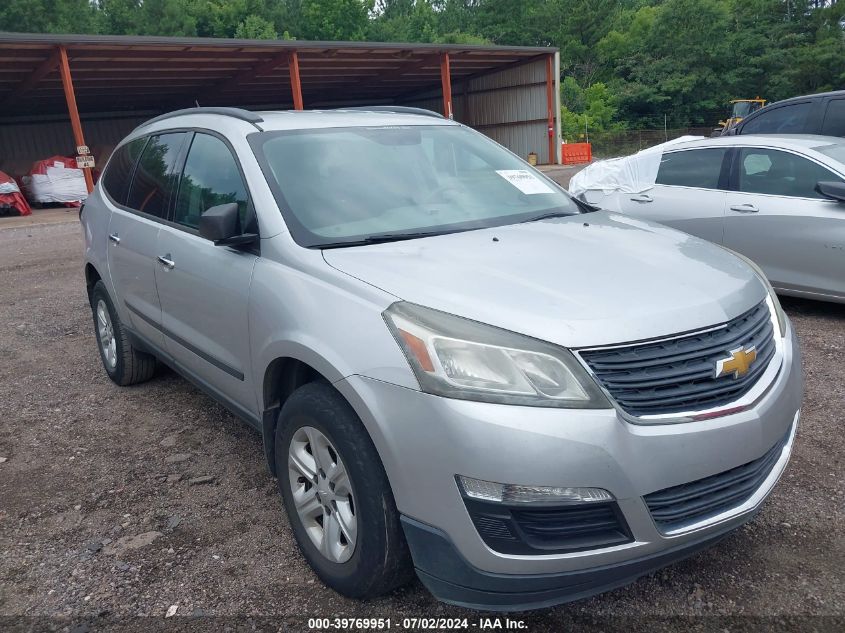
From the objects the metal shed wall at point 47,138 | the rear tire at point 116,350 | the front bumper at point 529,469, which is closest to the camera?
the front bumper at point 529,469

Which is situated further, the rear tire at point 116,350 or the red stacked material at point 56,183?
the red stacked material at point 56,183

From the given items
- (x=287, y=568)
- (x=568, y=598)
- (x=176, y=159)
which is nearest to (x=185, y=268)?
(x=176, y=159)

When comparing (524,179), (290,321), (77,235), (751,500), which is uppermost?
(524,179)

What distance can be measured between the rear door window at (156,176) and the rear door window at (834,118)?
24.5ft

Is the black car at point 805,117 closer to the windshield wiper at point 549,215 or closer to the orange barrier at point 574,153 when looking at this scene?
the windshield wiper at point 549,215

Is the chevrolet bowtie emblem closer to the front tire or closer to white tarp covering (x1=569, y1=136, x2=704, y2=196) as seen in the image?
the front tire

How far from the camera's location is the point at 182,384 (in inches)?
193

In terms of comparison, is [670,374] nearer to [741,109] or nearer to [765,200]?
[765,200]

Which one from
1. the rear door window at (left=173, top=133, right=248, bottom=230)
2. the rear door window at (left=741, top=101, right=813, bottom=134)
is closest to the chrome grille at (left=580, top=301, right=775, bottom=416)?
the rear door window at (left=173, top=133, right=248, bottom=230)

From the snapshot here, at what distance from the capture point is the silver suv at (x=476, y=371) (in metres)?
1.96

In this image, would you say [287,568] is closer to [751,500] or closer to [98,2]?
[751,500]

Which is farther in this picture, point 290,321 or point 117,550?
point 117,550

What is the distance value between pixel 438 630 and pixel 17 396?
3.85 m

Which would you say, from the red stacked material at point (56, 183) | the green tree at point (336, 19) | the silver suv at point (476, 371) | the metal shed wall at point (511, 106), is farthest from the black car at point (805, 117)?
the green tree at point (336, 19)
